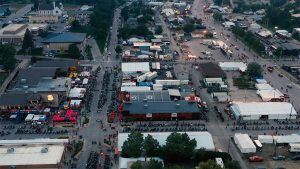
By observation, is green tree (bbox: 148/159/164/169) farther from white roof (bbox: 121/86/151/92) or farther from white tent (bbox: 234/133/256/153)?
white roof (bbox: 121/86/151/92)

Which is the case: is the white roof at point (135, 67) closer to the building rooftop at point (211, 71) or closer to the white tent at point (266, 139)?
the building rooftop at point (211, 71)

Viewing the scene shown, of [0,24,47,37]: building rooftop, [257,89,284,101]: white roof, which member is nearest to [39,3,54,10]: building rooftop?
[0,24,47,37]: building rooftop

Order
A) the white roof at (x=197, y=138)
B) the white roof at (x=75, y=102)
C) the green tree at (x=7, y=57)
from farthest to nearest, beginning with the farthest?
the green tree at (x=7, y=57) < the white roof at (x=75, y=102) < the white roof at (x=197, y=138)

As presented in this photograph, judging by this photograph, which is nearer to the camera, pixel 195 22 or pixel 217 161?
pixel 217 161

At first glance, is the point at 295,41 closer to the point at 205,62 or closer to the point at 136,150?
the point at 205,62

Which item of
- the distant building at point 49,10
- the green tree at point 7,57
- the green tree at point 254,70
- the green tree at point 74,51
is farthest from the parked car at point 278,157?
the distant building at point 49,10

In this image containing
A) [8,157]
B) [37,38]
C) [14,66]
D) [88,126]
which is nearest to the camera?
[8,157]

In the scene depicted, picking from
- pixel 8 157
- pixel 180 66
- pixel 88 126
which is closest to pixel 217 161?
pixel 88 126
